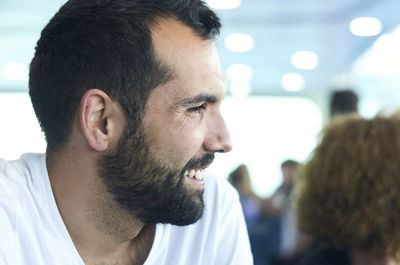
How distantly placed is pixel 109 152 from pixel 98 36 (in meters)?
0.24

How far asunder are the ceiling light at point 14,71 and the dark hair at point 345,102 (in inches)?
259

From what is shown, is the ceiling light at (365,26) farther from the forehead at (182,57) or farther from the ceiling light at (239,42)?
the forehead at (182,57)

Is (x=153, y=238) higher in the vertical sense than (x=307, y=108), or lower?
lower

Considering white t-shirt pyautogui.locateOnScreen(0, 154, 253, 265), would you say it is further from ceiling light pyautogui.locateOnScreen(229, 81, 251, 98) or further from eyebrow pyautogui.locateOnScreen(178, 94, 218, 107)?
ceiling light pyautogui.locateOnScreen(229, 81, 251, 98)

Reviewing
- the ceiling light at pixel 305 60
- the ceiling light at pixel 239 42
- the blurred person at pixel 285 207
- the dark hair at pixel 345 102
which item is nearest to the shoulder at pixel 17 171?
the dark hair at pixel 345 102

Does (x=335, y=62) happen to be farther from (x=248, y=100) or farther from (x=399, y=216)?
(x=399, y=216)

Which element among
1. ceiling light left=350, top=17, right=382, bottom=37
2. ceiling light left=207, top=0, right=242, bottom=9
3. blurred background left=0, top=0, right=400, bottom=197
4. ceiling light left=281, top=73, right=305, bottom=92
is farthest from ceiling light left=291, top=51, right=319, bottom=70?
ceiling light left=207, top=0, right=242, bottom=9

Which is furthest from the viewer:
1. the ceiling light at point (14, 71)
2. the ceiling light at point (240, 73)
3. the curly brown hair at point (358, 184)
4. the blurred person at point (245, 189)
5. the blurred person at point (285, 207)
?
the ceiling light at point (240, 73)

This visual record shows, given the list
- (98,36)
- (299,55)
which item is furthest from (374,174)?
(299,55)

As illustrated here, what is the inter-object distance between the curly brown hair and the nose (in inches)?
15.5

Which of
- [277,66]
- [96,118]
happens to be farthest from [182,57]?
[277,66]

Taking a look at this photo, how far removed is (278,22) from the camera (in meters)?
6.77

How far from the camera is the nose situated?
1.20 metres

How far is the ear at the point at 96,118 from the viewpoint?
3.95 ft
